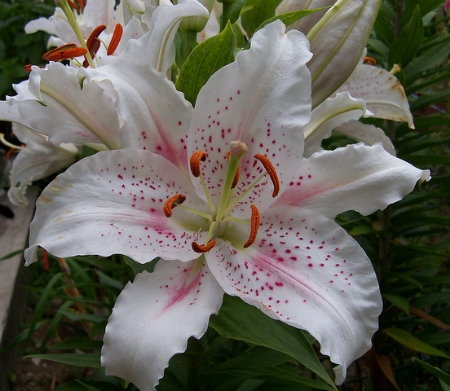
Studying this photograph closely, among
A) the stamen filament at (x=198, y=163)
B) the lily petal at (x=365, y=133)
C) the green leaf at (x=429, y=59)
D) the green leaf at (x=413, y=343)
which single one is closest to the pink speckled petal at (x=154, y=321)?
the stamen filament at (x=198, y=163)

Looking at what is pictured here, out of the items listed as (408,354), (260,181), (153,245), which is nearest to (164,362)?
(153,245)

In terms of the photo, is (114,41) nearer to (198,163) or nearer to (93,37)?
(93,37)

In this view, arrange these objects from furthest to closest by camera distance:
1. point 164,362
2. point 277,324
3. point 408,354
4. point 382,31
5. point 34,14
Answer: point 34,14, point 408,354, point 382,31, point 277,324, point 164,362

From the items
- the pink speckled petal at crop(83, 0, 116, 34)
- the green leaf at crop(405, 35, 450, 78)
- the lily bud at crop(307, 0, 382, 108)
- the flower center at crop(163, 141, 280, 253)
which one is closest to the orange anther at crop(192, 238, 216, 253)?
the flower center at crop(163, 141, 280, 253)

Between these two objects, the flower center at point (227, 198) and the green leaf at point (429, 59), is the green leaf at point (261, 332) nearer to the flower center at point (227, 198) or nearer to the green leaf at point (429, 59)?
the flower center at point (227, 198)

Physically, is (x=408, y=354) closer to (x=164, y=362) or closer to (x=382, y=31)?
(x=382, y=31)

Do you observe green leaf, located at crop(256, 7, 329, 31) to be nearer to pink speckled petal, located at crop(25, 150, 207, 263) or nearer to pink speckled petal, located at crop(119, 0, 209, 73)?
pink speckled petal, located at crop(119, 0, 209, 73)
